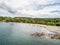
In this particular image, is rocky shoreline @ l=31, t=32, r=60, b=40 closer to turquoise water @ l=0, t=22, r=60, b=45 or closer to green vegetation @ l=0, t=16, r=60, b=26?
turquoise water @ l=0, t=22, r=60, b=45

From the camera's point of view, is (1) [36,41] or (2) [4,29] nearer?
(1) [36,41]

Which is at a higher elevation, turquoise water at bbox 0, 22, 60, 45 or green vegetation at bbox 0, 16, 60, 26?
green vegetation at bbox 0, 16, 60, 26

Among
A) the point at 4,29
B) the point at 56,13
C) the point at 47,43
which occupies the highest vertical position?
the point at 56,13

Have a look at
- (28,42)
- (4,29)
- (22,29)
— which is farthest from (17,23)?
(28,42)

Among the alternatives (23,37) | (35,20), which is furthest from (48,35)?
(23,37)

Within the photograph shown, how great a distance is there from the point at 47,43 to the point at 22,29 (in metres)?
1.09

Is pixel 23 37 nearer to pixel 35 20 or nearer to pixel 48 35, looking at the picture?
pixel 35 20

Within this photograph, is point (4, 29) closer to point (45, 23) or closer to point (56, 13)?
point (45, 23)

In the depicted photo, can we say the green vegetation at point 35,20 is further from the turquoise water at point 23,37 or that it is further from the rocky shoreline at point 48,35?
the rocky shoreline at point 48,35

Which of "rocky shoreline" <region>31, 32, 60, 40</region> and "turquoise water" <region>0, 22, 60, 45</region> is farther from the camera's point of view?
"rocky shoreline" <region>31, 32, 60, 40</region>

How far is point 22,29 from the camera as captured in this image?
17.2ft

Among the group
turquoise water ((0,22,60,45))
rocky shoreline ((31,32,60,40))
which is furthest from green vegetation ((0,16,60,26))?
rocky shoreline ((31,32,60,40))

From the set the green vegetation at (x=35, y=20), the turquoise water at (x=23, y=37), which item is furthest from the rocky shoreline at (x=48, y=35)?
the green vegetation at (x=35, y=20)

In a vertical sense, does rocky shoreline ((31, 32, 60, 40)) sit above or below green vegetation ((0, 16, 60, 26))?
below
